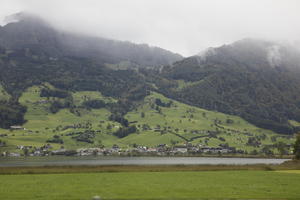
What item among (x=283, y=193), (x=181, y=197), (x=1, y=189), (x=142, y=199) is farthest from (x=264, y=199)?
(x=1, y=189)

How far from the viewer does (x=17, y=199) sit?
3541cm

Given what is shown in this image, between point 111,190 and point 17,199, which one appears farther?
point 111,190

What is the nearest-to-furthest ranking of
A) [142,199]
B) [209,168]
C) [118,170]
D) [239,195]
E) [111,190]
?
1. [142,199]
2. [239,195]
3. [111,190]
4. [118,170]
5. [209,168]

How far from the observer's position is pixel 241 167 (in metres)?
83.7

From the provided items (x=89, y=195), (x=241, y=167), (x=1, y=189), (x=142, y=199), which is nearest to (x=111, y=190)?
(x=89, y=195)

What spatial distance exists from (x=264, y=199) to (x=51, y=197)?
22.1 metres

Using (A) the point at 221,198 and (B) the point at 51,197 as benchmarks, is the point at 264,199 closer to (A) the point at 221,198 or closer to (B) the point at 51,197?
(A) the point at 221,198

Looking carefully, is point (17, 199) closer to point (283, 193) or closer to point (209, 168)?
point (283, 193)

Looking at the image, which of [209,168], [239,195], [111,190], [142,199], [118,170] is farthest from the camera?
[209,168]

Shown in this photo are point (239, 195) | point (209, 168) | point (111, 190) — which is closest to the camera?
point (239, 195)

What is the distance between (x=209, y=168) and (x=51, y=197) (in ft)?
169

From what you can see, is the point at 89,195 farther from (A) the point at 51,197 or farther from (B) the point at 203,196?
(B) the point at 203,196

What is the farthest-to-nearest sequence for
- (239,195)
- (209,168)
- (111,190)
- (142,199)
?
(209,168), (111,190), (239,195), (142,199)

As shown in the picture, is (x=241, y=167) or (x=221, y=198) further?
(x=241, y=167)
